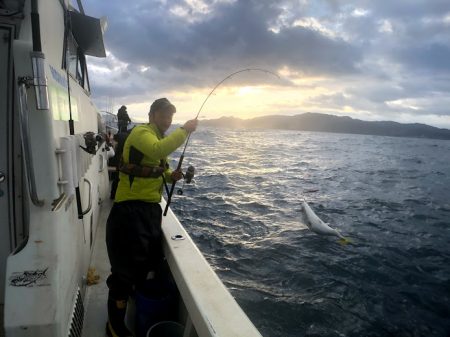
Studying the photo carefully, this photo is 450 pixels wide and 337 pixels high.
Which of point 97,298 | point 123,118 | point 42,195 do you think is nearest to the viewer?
point 42,195

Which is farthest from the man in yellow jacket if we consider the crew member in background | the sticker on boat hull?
the crew member in background

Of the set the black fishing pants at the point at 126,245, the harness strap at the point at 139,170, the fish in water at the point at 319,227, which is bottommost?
the fish in water at the point at 319,227

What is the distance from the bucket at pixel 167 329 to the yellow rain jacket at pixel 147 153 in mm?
1134

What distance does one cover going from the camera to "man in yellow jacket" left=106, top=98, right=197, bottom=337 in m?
3.04

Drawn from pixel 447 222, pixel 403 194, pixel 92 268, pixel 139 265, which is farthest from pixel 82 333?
pixel 403 194

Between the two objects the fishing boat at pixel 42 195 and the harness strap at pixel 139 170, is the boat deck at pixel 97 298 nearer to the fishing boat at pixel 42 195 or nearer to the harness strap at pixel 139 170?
the fishing boat at pixel 42 195

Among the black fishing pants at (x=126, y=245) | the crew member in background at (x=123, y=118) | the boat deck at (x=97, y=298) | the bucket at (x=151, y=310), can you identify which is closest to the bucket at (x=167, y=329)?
the bucket at (x=151, y=310)

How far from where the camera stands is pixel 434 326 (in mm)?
5883

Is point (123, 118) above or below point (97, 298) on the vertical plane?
above

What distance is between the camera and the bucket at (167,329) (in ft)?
9.92

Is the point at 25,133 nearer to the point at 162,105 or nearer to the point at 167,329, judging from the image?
the point at 162,105

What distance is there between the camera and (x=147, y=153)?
2.98m

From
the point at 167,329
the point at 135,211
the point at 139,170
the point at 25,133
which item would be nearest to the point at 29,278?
the point at 25,133

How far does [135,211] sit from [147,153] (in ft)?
1.92
